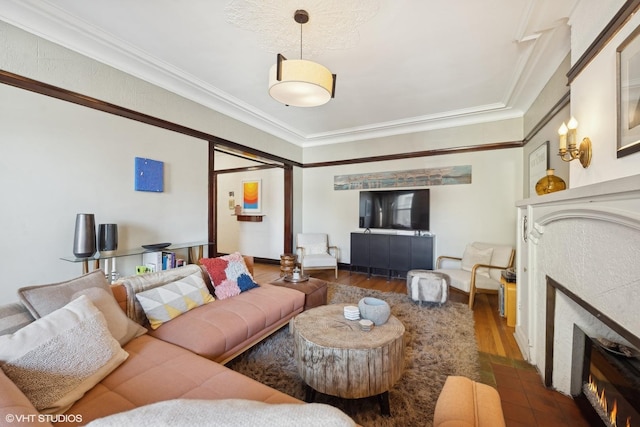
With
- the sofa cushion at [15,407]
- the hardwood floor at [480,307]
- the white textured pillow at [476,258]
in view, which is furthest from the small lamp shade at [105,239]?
the white textured pillow at [476,258]

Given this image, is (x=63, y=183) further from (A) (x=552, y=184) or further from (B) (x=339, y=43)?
(A) (x=552, y=184)

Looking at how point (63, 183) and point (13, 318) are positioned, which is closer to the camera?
point (13, 318)

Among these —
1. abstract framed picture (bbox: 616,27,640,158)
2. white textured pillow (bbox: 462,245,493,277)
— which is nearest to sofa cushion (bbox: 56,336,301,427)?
abstract framed picture (bbox: 616,27,640,158)

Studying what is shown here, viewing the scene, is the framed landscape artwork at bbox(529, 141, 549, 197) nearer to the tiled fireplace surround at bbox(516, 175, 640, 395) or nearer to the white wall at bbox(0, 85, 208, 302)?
the tiled fireplace surround at bbox(516, 175, 640, 395)

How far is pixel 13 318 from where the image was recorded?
4.08 feet

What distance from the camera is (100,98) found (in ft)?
8.08

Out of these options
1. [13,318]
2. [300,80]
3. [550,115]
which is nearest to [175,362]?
[13,318]

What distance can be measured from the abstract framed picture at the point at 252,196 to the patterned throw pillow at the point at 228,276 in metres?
3.37

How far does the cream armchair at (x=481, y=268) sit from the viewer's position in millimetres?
3244

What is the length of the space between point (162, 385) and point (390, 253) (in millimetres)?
3822

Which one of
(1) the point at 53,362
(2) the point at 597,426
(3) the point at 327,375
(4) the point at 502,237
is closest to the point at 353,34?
(3) the point at 327,375

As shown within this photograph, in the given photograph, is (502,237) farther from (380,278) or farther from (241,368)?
(241,368)

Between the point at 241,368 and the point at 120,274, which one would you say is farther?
the point at 120,274

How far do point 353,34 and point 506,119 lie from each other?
10.1 ft
